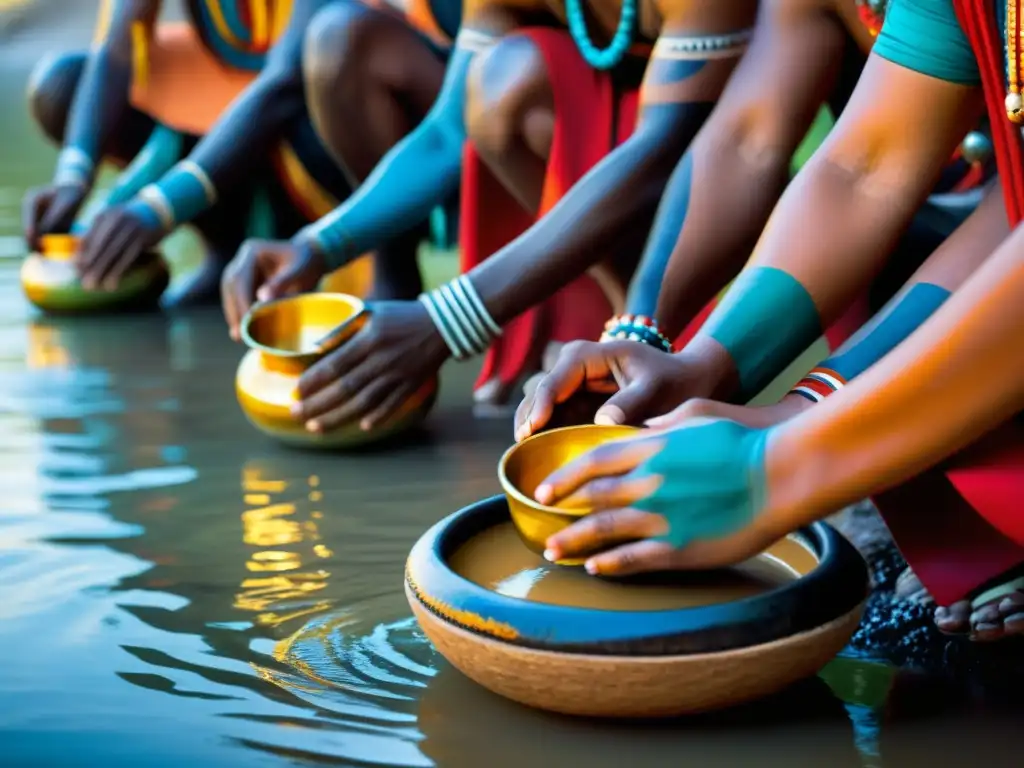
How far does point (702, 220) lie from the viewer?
2156 mm

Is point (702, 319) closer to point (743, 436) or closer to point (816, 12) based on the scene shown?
point (816, 12)

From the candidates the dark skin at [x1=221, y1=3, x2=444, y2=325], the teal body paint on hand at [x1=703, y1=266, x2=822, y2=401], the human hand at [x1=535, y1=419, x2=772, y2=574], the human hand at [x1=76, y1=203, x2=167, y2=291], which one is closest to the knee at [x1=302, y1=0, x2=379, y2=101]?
the dark skin at [x1=221, y1=3, x2=444, y2=325]

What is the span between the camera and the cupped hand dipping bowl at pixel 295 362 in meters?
2.44

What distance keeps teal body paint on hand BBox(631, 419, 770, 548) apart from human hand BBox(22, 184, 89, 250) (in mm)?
2914

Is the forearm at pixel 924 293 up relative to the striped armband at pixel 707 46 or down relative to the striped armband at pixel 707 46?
down

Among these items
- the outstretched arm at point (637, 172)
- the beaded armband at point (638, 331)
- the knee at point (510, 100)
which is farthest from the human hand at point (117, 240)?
the beaded armband at point (638, 331)

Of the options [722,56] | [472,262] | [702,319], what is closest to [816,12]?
[722,56]

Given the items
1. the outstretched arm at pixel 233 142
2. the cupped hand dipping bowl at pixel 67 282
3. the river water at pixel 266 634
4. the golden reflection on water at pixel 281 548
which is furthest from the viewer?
the cupped hand dipping bowl at pixel 67 282

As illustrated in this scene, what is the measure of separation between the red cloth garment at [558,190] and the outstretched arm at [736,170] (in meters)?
0.41

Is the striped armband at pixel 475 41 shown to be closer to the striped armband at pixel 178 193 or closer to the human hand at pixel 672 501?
the striped armband at pixel 178 193

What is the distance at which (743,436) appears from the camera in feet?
4.38

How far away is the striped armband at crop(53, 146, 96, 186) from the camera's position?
4.02 metres

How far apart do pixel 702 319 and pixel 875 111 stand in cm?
76

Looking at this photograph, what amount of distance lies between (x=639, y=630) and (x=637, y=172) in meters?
1.14
